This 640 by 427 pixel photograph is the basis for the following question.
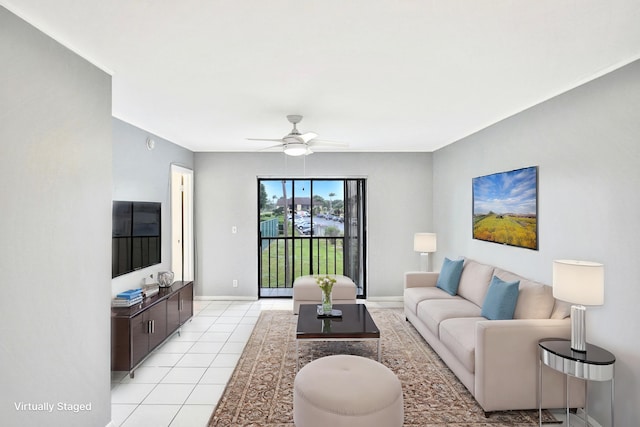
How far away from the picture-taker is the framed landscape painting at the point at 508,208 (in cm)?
332

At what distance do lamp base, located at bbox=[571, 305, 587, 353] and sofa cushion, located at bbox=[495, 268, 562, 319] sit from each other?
0.60 meters

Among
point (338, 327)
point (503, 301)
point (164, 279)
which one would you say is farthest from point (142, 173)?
point (503, 301)

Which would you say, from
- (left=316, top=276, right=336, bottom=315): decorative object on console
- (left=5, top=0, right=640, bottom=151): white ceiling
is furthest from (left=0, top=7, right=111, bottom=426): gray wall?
(left=316, top=276, right=336, bottom=315): decorative object on console

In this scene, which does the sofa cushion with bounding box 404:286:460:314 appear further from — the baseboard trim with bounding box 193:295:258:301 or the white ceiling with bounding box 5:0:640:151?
the baseboard trim with bounding box 193:295:258:301

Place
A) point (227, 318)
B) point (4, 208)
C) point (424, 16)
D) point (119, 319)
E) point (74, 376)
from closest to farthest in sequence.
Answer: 1. point (4, 208)
2. point (424, 16)
3. point (74, 376)
4. point (119, 319)
5. point (227, 318)

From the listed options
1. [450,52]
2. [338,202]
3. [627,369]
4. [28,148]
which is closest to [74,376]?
[28,148]

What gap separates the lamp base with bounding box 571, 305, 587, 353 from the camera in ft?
7.63

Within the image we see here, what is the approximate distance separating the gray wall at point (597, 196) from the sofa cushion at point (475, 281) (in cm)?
29

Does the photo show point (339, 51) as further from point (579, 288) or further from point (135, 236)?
point (135, 236)

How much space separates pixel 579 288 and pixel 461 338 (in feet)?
3.48

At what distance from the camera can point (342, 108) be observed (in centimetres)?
345

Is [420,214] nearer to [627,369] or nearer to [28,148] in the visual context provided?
[627,369]

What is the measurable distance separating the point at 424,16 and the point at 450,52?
1.70ft

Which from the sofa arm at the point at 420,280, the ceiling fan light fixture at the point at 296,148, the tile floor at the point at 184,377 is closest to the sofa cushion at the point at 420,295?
the sofa arm at the point at 420,280
